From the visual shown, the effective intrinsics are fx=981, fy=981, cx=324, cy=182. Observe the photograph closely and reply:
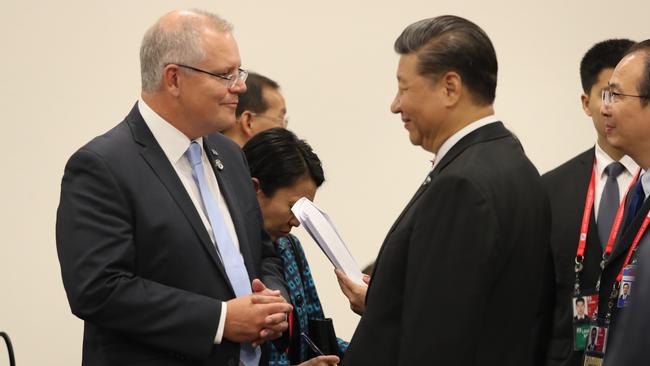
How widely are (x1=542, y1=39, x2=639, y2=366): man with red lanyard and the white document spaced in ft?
2.33

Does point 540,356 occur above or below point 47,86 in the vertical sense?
below

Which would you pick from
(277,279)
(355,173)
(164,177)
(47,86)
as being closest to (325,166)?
(355,173)

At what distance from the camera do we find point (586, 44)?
16.6ft

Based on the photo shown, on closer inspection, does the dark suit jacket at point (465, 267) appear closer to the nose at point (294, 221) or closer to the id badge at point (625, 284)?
the id badge at point (625, 284)

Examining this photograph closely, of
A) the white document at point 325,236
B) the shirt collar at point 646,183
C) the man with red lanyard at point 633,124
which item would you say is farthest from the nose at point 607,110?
the white document at point 325,236

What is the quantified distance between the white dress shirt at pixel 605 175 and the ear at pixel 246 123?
1299 mm

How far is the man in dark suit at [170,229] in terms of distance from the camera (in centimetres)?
236

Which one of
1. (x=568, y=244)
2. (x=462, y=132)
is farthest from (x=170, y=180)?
(x=568, y=244)

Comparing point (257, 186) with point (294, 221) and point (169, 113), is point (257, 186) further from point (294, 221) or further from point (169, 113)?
point (169, 113)

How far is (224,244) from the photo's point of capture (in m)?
2.55

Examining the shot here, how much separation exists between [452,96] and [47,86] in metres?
2.64

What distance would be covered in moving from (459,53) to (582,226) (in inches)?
55.6

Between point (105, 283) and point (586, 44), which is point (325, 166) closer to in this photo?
point (586, 44)

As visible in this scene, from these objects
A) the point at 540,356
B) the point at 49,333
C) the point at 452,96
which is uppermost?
the point at 452,96
